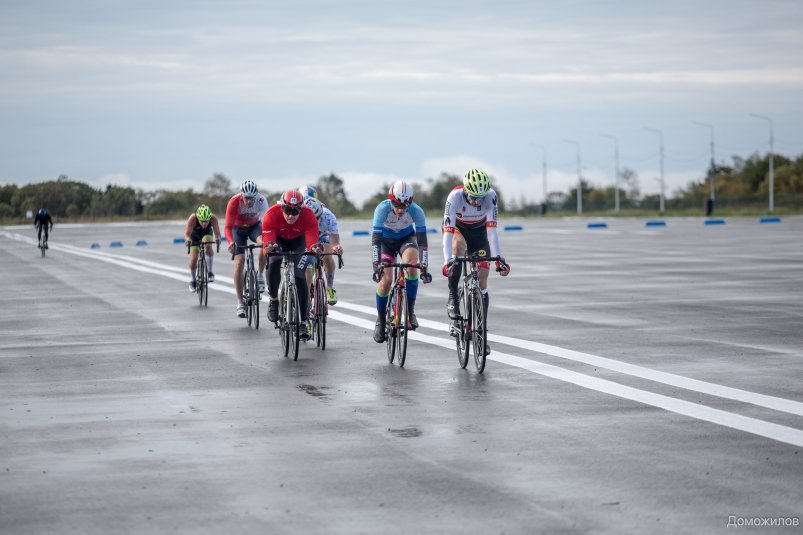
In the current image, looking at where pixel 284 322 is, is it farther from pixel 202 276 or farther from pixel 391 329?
pixel 202 276

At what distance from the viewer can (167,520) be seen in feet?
23.3

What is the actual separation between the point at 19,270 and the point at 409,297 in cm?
2483

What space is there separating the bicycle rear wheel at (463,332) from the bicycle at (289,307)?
176 cm

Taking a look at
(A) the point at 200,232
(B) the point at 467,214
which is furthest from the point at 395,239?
(A) the point at 200,232

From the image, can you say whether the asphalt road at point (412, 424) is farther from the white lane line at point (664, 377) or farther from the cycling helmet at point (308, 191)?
the cycling helmet at point (308, 191)

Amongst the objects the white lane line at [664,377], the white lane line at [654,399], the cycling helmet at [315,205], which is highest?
the cycling helmet at [315,205]

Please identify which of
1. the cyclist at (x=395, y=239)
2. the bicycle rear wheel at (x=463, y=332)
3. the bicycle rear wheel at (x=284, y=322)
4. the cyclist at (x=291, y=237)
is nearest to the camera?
the bicycle rear wheel at (x=463, y=332)

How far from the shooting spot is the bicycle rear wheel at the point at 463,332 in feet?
44.0

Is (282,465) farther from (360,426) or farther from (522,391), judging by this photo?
(522,391)

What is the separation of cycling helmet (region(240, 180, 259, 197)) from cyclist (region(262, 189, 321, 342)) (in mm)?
3927

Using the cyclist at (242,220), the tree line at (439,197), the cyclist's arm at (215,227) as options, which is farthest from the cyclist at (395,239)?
the tree line at (439,197)

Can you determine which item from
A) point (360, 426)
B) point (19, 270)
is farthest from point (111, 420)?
point (19, 270)

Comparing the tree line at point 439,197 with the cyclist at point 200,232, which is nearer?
the cyclist at point 200,232

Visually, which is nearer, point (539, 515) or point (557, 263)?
point (539, 515)
